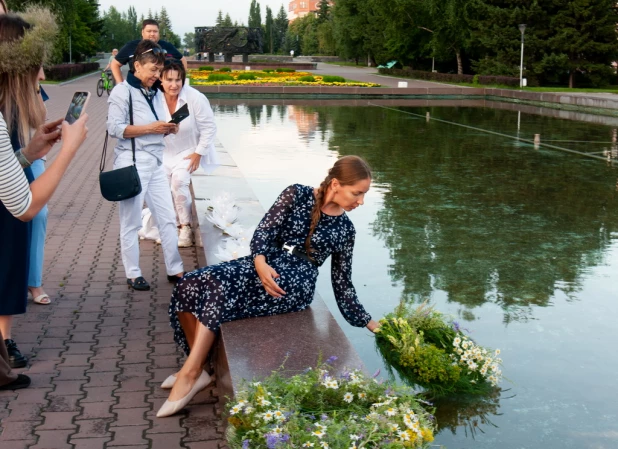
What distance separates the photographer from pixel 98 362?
4609 millimetres

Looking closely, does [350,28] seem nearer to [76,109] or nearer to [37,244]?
[37,244]

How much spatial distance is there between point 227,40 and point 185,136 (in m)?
48.4

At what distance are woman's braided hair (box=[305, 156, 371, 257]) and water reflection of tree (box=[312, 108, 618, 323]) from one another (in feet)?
6.45

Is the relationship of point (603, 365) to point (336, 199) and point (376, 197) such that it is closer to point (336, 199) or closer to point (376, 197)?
point (336, 199)

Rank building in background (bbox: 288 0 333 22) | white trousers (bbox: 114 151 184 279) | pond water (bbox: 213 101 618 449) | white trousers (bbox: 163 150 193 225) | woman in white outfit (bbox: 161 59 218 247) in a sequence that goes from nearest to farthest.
A: 1. pond water (bbox: 213 101 618 449)
2. white trousers (bbox: 114 151 184 279)
3. woman in white outfit (bbox: 161 59 218 247)
4. white trousers (bbox: 163 150 193 225)
5. building in background (bbox: 288 0 333 22)

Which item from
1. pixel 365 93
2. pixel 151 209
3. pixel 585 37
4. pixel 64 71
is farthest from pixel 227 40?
pixel 151 209

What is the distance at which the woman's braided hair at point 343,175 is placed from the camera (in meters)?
4.01

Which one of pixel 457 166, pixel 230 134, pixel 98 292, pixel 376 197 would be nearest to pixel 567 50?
pixel 230 134

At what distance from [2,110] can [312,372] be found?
2.12 metres

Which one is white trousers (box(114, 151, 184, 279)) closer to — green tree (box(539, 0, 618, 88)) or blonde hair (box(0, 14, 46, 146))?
blonde hair (box(0, 14, 46, 146))

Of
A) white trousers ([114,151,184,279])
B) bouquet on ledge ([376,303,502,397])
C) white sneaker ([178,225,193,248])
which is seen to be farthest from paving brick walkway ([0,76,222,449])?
bouquet on ledge ([376,303,502,397])

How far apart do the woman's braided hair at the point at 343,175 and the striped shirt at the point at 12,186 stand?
4.51 ft

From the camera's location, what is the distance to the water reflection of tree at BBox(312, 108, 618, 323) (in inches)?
256

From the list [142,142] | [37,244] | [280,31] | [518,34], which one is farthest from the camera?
[280,31]
